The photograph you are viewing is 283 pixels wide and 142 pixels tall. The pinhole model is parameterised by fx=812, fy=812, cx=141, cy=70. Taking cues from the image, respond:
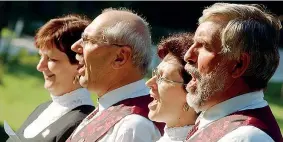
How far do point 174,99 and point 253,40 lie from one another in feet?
2.16

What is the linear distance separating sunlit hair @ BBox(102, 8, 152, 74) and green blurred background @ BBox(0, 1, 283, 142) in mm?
8288

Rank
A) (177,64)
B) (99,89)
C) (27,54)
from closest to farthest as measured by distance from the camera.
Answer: (177,64) → (99,89) → (27,54)

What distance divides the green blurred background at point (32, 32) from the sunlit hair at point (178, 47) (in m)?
8.42

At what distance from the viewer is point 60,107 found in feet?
14.0

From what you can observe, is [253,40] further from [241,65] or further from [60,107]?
[60,107]

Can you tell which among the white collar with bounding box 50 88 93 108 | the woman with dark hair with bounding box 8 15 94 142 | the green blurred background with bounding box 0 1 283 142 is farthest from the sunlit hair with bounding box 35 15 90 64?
the green blurred background with bounding box 0 1 283 142

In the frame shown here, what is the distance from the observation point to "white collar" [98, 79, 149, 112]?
3568mm

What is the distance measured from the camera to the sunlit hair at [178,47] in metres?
3.34

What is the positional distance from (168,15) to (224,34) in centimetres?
1148

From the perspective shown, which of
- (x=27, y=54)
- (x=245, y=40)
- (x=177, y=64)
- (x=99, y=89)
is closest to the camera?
(x=245, y=40)

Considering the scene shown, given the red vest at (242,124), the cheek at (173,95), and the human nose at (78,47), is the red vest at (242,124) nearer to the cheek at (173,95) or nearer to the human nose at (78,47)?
the cheek at (173,95)

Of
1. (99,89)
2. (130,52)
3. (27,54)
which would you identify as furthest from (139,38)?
(27,54)

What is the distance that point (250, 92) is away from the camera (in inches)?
111

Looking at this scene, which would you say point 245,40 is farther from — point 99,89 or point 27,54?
point 27,54
